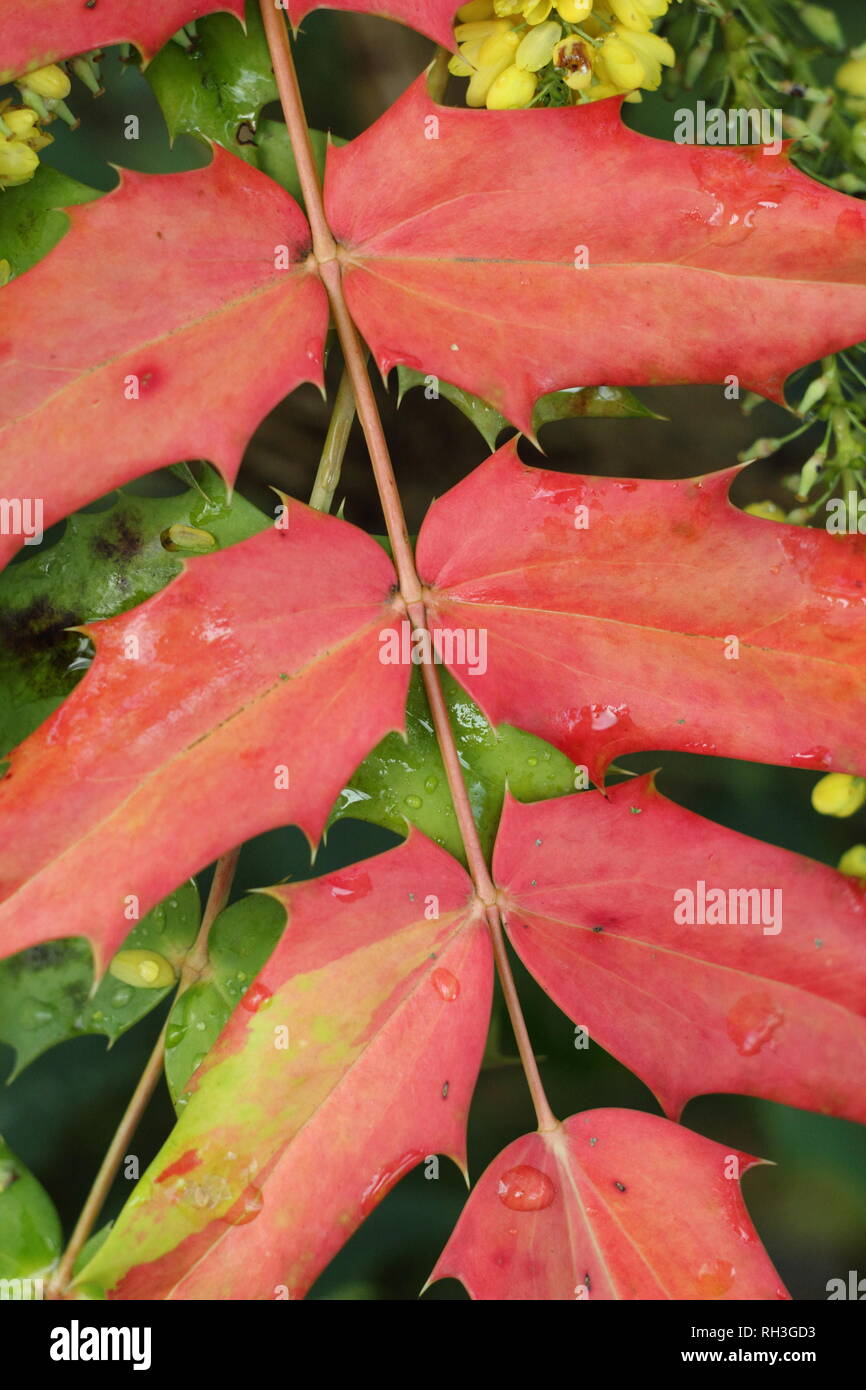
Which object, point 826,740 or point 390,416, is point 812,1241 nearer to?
point 826,740

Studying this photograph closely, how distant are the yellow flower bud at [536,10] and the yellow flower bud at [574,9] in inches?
0.6

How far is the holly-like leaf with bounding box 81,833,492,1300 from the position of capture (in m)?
0.60

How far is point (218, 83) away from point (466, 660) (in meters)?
0.42

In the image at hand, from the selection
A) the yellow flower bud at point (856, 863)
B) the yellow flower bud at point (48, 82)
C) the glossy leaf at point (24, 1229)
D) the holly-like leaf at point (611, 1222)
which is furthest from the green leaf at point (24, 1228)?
the yellow flower bud at point (48, 82)

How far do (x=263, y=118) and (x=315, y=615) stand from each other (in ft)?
1.16

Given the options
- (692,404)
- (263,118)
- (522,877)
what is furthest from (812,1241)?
(263,118)

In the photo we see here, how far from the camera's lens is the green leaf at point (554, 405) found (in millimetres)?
739

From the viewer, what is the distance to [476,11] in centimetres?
69

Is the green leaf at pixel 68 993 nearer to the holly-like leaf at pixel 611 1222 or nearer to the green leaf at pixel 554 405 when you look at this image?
the holly-like leaf at pixel 611 1222

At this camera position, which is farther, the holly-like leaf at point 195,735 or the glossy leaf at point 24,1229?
the glossy leaf at point 24,1229

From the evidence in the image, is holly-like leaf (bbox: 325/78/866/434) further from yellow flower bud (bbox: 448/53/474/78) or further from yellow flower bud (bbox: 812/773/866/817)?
yellow flower bud (bbox: 812/773/866/817)

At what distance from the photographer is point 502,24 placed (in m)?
0.67

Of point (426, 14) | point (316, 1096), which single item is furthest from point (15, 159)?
point (316, 1096)

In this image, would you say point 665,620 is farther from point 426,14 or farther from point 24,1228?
point 24,1228
